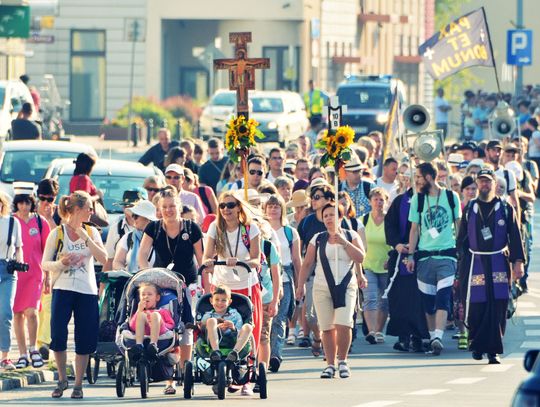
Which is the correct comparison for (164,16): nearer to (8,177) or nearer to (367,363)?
(8,177)

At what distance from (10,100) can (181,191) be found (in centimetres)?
1893

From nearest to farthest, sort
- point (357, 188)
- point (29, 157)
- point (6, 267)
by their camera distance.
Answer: point (6, 267), point (357, 188), point (29, 157)

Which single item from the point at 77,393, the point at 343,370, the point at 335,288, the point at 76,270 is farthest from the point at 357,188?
the point at 77,393

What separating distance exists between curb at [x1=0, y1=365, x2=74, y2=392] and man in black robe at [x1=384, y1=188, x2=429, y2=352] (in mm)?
3820

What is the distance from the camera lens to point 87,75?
6788 centimetres

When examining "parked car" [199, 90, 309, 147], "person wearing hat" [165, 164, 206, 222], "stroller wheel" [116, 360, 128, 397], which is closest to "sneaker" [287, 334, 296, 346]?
"person wearing hat" [165, 164, 206, 222]

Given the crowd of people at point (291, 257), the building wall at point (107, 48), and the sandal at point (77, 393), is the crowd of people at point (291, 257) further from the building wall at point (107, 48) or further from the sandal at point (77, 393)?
the building wall at point (107, 48)

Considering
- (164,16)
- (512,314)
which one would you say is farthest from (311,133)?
(164,16)

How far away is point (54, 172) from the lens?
25.0 metres

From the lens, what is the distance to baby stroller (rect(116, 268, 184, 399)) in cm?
1570

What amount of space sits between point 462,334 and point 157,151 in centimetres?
926

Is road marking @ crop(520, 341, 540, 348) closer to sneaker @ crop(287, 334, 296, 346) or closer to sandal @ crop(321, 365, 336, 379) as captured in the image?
sneaker @ crop(287, 334, 296, 346)

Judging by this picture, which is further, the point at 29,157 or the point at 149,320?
the point at 29,157

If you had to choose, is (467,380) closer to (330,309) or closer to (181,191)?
(330,309)
